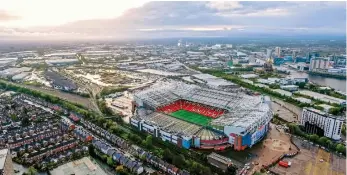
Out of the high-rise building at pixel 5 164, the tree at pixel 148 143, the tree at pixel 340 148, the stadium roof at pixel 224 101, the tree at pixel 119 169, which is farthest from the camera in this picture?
the stadium roof at pixel 224 101

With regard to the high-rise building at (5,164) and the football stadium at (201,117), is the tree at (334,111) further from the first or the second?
the high-rise building at (5,164)

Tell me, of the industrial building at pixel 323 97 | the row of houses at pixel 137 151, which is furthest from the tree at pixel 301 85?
the row of houses at pixel 137 151

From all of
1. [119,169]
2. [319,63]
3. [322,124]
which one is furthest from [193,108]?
[319,63]

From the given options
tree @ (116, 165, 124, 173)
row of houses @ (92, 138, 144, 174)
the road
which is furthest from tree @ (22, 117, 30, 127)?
tree @ (116, 165, 124, 173)

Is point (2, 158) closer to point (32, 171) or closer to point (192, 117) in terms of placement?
point (32, 171)

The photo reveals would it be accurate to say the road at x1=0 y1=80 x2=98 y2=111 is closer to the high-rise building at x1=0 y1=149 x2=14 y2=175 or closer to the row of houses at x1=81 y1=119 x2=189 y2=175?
the row of houses at x1=81 y1=119 x2=189 y2=175

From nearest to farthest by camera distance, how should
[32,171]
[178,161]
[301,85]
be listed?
[32,171] < [178,161] < [301,85]

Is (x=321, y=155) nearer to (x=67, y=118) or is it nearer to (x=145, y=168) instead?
(x=145, y=168)
